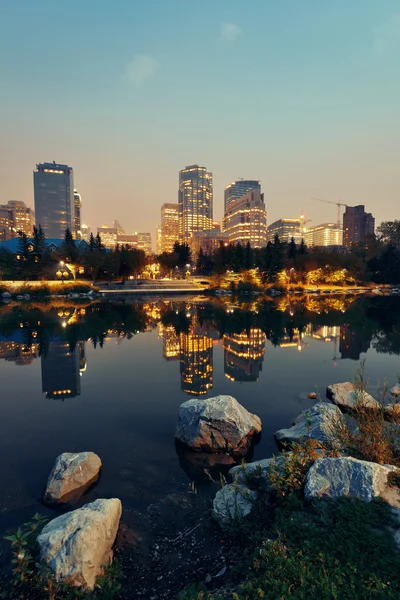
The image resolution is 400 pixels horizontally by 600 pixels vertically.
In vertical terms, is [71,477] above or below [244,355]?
above

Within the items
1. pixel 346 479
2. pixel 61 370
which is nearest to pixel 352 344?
pixel 61 370

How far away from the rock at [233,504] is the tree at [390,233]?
397 feet

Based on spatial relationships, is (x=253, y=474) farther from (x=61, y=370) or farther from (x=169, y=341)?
(x=169, y=341)

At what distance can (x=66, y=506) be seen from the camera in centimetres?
742

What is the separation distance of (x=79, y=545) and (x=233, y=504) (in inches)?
114

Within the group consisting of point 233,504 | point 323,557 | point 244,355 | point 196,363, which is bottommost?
point 196,363

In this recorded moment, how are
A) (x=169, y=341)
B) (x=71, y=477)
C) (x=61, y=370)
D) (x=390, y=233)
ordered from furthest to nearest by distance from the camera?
1. (x=390, y=233)
2. (x=169, y=341)
3. (x=61, y=370)
4. (x=71, y=477)

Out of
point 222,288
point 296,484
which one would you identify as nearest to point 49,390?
point 296,484

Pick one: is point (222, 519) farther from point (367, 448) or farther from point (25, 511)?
point (25, 511)

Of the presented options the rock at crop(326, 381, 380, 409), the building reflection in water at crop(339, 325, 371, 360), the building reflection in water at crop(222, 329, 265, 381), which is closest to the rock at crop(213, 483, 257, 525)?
the rock at crop(326, 381, 380, 409)

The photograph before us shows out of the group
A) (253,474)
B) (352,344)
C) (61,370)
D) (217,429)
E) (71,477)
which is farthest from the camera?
(352,344)

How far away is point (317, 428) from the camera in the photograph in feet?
30.6

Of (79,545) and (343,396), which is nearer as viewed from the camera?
(79,545)

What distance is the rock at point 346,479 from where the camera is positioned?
5629 mm
